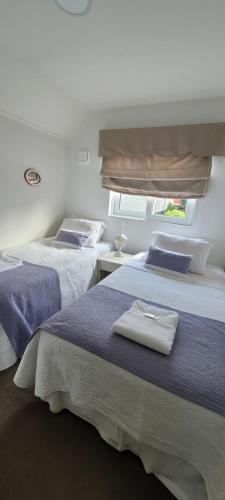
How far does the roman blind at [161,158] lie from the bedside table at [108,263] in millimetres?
827

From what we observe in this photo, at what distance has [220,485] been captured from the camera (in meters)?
0.86

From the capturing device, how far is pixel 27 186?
2.71 metres

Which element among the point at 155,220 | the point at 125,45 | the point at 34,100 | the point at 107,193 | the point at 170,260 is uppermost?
the point at 125,45

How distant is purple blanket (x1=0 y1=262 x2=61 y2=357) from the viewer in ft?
5.30

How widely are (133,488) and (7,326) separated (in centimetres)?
116

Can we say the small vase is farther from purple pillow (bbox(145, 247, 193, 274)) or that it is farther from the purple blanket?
the purple blanket

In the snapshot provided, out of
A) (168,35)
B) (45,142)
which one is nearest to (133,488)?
(168,35)

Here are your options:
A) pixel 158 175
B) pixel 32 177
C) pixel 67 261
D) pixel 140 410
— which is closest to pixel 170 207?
pixel 158 175

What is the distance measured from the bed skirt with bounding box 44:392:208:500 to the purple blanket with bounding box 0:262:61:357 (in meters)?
0.69

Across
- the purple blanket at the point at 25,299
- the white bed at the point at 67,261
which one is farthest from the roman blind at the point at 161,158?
the purple blanket at the point at 25,299

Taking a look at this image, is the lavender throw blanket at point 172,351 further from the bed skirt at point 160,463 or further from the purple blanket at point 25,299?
the purple blanket at point 25,299

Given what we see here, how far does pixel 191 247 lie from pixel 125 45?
172cm

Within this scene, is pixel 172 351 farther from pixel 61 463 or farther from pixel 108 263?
pixel 108 263

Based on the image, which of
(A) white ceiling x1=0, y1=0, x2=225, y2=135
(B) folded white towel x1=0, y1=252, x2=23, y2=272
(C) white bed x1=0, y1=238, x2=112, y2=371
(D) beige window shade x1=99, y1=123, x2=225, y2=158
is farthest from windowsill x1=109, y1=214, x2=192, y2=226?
(B) folded white towel x1=0, y1=252, x2=23, y2=272
